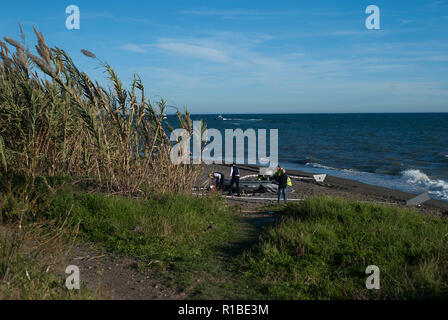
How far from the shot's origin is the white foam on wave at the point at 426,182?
19138mm

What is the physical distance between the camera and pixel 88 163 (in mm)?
9516

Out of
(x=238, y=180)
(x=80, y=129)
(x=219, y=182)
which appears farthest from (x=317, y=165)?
(x=80, y=129)

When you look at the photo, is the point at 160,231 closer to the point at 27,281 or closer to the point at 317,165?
the point at 27,281

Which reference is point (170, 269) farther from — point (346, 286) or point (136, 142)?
point (136, 142)

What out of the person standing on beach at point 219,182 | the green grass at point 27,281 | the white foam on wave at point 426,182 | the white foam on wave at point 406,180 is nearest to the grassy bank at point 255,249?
the green grass at point 27,281

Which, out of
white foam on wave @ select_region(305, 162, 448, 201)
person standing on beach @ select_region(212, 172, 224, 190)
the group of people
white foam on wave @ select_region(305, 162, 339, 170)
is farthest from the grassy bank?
white foam on wave @ select_region(305, 162, 339, 170)

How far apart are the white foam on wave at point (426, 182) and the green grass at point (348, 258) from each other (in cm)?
1340

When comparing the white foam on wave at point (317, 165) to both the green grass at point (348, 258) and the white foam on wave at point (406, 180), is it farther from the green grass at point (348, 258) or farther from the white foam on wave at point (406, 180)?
the green grass at point (348, 258)

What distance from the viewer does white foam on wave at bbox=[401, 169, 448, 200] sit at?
19138 mm

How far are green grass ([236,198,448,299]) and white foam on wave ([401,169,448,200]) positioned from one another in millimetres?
13395

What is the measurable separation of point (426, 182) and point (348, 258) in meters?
19.1

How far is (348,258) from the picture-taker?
5926 mm
